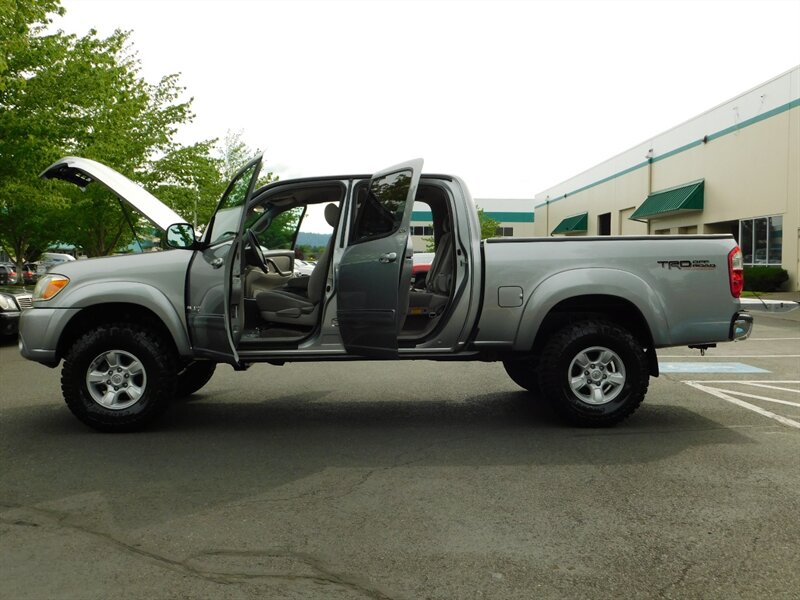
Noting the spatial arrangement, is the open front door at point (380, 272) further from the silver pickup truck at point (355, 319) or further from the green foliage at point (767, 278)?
the green foliage at point (767, 278)

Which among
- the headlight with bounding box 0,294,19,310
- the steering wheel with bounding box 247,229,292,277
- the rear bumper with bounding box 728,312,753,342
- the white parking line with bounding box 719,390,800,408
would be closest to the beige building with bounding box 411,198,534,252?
the headlight with bounding box 0,294,19,310

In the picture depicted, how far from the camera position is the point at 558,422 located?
6484mm

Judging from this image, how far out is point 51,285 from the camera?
618cm

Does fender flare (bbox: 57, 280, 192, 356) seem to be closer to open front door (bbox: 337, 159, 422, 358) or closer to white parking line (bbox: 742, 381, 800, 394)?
open front door (bbox: 337, 159, 422, 358)

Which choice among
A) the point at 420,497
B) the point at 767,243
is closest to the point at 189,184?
the point at 767,243

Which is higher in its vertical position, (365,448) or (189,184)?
(189,184)

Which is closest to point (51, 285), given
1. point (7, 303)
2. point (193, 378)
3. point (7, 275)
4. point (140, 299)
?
point (140, 299)

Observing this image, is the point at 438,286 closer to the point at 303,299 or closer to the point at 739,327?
the point at 303,299

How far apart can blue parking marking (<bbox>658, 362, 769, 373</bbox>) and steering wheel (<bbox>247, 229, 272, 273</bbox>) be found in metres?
5.11

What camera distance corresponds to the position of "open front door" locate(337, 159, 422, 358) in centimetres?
574

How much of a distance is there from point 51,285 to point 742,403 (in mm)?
6257

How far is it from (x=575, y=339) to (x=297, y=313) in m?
2.30

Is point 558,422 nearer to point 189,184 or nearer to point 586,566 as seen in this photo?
point 586,566

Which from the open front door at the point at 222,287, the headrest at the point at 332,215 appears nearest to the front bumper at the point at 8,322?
the open front door at the point at 222,287
